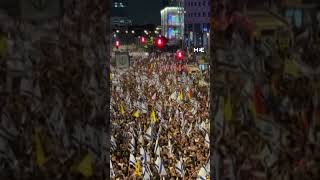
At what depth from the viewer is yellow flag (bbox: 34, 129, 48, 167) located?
25.7 feet

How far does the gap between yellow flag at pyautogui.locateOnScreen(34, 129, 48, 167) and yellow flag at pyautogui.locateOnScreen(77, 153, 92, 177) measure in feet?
1.53

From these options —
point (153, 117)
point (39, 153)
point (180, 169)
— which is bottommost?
point (153, 117)

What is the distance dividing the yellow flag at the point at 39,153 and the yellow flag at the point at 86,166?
0.47 meters

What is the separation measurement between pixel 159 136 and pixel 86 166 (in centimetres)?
1010

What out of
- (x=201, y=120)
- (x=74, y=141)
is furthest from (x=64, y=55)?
(x=201, y=120)

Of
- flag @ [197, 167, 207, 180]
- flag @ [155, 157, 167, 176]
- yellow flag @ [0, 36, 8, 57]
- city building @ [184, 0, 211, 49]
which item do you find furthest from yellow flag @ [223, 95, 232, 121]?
city building @ [184, 0, 211, 49]

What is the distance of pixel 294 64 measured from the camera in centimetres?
747

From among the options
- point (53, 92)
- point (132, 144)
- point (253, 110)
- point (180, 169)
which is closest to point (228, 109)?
point (253, 110)

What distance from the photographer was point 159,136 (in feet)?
59.3

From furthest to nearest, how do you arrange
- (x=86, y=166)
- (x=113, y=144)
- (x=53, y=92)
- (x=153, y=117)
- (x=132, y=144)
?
(x=153, y=117) → (x=113, y=144) → (x=132, y=144) → (x=86, y=166) → (x=53, y=92)

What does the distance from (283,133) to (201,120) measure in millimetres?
12670

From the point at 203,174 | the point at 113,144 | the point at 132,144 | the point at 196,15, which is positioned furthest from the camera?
the point at 196,15

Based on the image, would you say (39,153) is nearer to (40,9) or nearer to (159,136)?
(40,9)

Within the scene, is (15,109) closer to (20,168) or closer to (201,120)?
(20,168)
